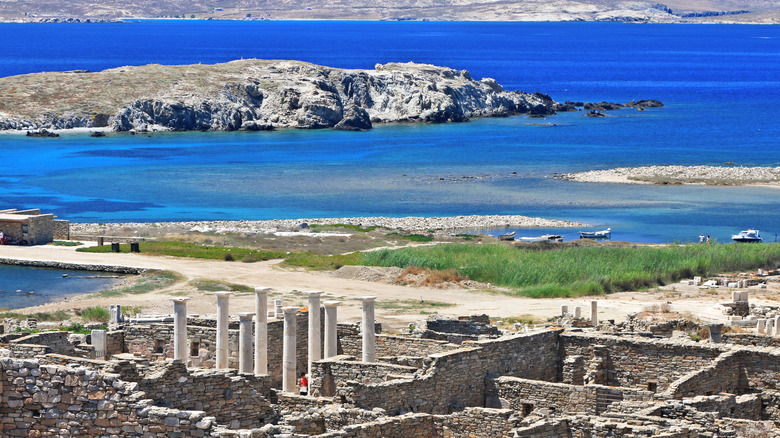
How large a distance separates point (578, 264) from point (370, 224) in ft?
105

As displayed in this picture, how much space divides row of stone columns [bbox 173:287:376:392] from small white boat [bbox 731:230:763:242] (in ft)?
191

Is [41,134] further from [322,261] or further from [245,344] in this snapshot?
[245,344]

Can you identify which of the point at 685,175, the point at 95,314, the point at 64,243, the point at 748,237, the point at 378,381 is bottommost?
the point at 685,175

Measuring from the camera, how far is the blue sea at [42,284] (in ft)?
184

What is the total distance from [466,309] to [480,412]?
26.7 meters

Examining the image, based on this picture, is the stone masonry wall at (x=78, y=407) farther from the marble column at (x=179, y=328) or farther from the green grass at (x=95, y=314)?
the green grass at (x=95, y=314)

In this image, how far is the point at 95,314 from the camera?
149ft

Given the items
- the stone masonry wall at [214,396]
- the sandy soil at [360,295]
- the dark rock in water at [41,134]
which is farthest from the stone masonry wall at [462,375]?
the dark rock in water at [41,134]

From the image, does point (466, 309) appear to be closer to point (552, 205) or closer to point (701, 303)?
point (701, 303)

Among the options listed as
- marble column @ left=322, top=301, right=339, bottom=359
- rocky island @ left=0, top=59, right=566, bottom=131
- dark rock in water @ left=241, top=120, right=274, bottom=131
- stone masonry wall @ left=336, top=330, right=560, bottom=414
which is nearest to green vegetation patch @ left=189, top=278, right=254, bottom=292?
marble column @ left=322, top=301, right=339, bottom=359

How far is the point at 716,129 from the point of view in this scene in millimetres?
167750

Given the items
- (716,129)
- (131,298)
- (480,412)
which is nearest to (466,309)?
(131,298)

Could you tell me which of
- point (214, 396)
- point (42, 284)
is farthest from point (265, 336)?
point (42, 284)

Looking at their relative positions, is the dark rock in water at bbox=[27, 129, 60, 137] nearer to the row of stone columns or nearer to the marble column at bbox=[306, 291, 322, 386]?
the row of stone columns
